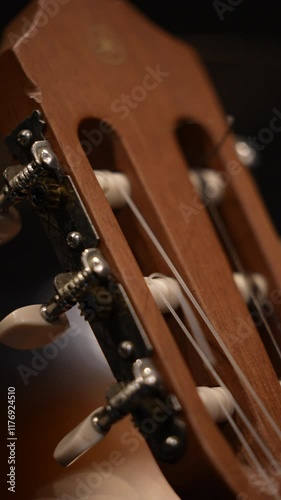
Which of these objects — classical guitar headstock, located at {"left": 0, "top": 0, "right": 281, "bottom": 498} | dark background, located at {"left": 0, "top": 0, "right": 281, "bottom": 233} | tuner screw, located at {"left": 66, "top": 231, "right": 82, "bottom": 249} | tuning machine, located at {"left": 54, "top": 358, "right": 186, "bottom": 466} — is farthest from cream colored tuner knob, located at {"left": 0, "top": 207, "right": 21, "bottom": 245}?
dark background, located at {"left": 0, "top": 0, "right": 281, "bottom": 233}

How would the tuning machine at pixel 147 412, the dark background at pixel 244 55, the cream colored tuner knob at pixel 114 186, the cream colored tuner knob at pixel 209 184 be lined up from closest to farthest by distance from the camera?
1. the tuning machine at pixel 147 412
2. the cream colored tuner knob at pixel 114 186
3. the cream colored tuner knob at pixel 209 184
4. the dark background at pixel 244 55

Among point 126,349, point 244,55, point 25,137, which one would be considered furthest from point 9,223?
point 244,55

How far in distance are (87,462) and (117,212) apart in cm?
28

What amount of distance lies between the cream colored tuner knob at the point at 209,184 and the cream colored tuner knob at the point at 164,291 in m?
0.16

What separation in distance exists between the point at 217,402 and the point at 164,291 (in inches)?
4.2

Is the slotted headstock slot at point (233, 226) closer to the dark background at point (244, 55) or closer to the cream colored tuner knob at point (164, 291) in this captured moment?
the cream colored tuner knob at point (164, 291)

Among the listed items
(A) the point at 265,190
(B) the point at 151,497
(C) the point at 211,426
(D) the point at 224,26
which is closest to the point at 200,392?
(C) the point at 211,426

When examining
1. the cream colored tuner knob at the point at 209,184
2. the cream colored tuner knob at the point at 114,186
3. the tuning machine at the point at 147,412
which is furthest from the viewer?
the cream colored tuner knob at the point at 209,184

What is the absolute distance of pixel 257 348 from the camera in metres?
0.65

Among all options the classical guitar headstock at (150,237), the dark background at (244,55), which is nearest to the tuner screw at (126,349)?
the classical guitar headstock at (150,237)

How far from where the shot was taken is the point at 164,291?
0.61 m

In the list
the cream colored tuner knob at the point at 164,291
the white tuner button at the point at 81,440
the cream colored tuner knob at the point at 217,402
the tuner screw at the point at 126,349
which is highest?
the cream colored tuner knob at the point at 164,291

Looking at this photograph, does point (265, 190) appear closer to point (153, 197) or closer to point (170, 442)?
point (153, 197)

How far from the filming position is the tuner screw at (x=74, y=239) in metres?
0.57
